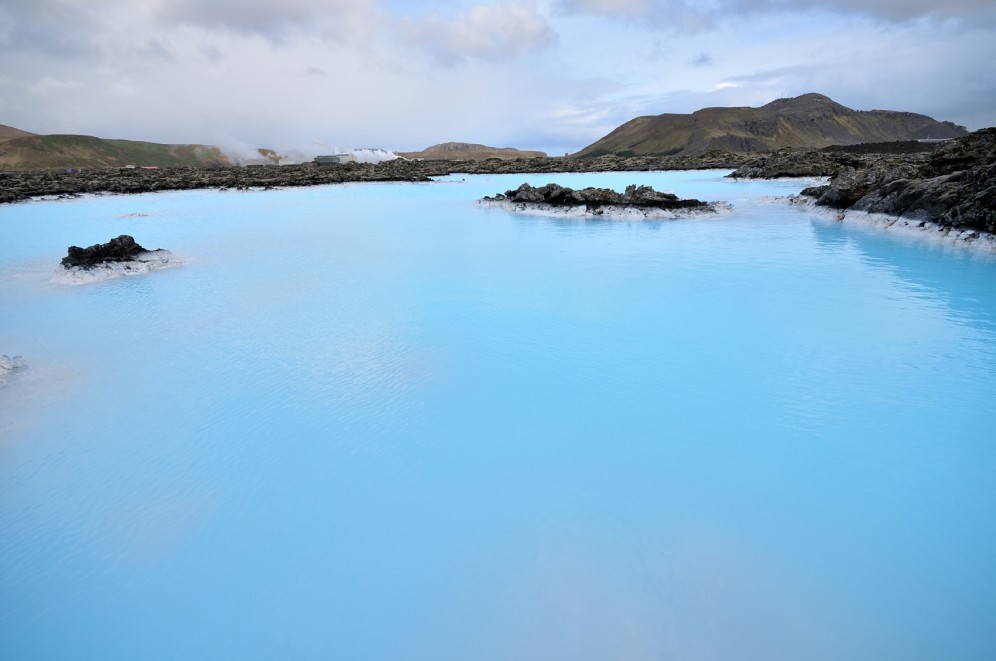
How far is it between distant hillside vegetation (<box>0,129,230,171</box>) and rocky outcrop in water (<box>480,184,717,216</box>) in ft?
283

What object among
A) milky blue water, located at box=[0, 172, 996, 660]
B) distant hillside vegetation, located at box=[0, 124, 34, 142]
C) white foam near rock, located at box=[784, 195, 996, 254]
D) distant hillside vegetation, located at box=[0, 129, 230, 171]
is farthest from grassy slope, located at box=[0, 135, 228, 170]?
white foam near rock, located at box=[784, 195, 996, 254]

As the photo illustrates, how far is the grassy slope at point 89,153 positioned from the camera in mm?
80750

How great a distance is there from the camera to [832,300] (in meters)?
6.59

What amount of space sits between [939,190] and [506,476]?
40.3ft

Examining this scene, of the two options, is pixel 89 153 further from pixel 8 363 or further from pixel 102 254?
pixel 8 363

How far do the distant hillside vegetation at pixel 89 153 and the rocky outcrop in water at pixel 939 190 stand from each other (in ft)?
308

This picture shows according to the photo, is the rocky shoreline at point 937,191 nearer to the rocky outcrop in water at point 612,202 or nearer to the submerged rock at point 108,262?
the rocky outcrop in water at point 612,202

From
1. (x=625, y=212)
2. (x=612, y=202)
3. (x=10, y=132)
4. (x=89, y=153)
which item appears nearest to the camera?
(x=625, y=212)

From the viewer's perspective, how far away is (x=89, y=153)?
300 feet

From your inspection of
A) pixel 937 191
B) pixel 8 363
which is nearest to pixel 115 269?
pixel 8 363

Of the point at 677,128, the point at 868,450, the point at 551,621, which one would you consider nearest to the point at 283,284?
the point at 551,621

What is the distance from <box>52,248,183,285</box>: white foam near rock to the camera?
330 inches

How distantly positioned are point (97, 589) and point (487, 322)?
14.1 ft

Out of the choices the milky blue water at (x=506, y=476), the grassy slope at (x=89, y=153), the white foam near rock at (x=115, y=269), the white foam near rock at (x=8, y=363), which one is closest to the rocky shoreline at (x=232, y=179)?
the white foam near rock at (x=115, y=269)
